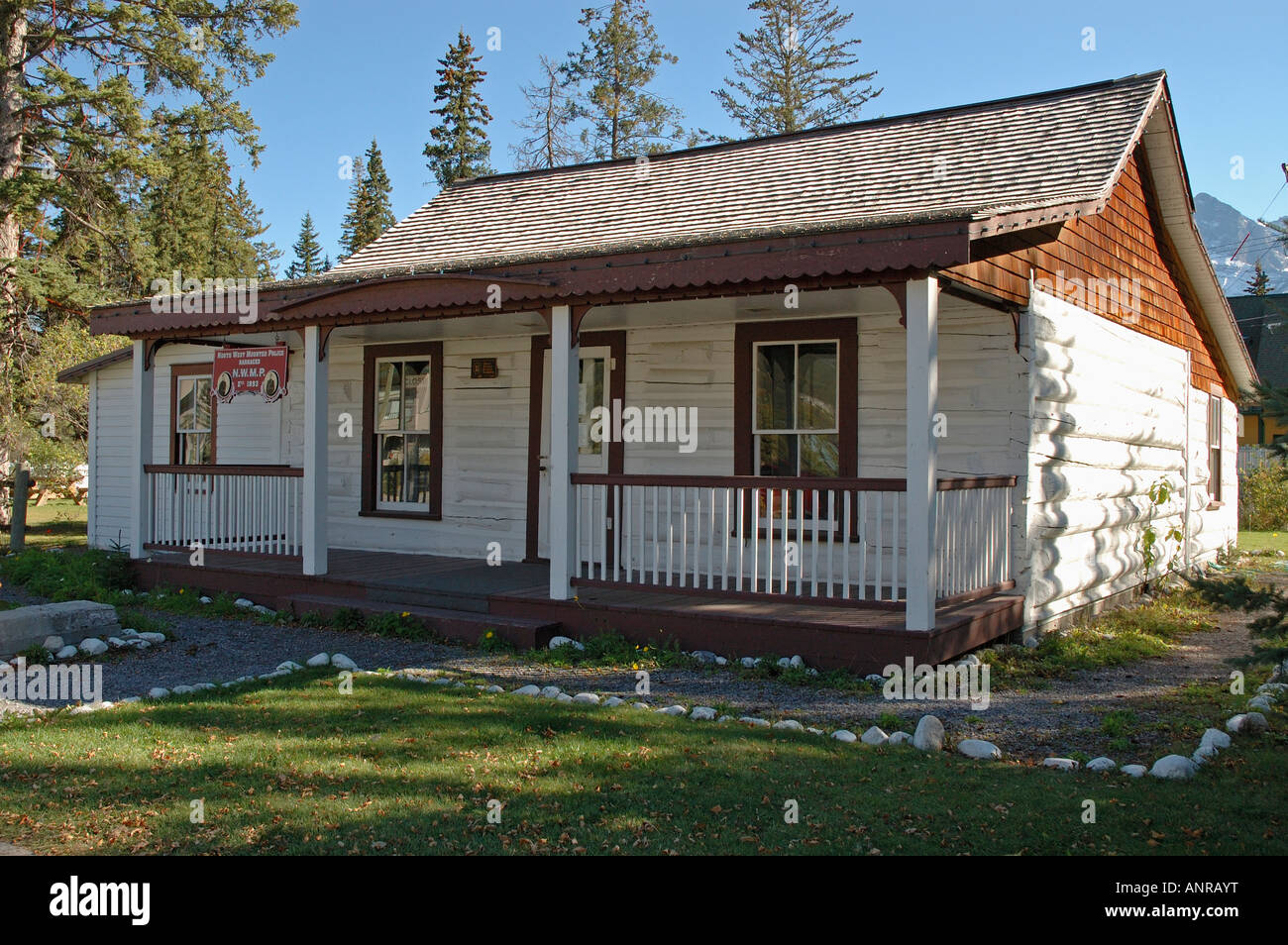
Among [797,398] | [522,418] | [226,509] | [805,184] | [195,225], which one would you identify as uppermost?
[195,225]

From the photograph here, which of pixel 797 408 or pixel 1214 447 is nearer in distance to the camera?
pixel 797 408

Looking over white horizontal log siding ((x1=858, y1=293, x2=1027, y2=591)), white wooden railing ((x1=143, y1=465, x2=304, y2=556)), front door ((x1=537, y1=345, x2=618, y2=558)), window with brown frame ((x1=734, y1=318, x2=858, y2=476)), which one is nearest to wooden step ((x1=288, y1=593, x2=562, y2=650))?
white wooden railing ((x1=143, y1=465, x2=304, y2=556))

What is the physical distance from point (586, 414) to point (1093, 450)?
4.89 meters

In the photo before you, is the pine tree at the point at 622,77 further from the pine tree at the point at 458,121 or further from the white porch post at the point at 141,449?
the white porch post at the point at 141,449

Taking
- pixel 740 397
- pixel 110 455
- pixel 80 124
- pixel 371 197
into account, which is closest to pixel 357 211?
pixel 371 197

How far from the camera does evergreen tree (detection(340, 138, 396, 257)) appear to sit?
40406 millimetres

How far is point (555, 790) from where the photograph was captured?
14.6 feet

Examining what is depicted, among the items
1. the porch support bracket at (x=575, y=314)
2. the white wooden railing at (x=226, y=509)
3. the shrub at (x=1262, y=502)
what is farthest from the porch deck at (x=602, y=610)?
the shrub at (x=1262, y=502)

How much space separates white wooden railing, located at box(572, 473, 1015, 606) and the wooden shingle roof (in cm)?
176

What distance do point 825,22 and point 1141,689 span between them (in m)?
30.7

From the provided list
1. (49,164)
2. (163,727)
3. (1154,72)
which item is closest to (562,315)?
(163,727)

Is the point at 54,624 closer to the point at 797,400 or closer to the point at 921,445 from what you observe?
the point at 797,400

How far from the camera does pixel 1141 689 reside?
6840 mm
